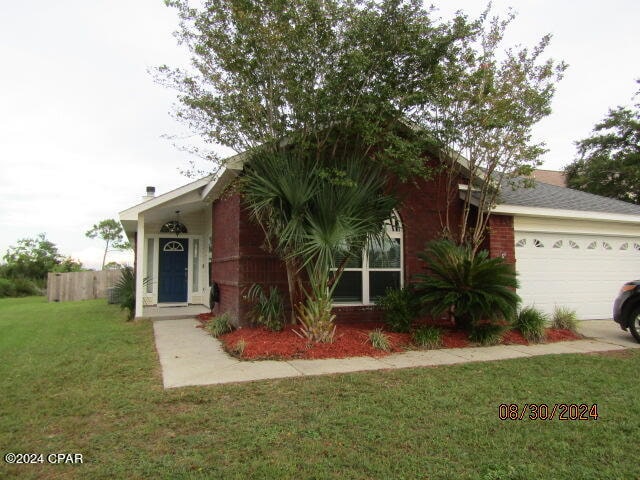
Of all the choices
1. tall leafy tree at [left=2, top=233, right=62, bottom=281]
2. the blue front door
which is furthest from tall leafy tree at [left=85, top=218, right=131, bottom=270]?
the blue front door

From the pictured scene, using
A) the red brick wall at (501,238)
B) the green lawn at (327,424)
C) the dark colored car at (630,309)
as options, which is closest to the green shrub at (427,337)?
the green lawn at (327,424)

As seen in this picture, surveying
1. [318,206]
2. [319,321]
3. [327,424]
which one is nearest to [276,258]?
[319,321]

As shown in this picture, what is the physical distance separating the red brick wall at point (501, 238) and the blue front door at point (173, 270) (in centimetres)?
931

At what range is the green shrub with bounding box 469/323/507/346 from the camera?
320 inches

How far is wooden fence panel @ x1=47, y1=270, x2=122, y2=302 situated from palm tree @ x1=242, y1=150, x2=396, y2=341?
18393 millimetres

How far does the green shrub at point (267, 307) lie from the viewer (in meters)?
8.36

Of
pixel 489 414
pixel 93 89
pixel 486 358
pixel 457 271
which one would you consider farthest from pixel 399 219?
pixel 93 89

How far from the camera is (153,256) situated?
1432 cm

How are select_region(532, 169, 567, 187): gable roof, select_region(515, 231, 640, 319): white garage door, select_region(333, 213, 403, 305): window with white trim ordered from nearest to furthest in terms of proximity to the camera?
select_region(333, 213, 403, 305): window with white trim → select_region(515, 231, 640, 319): white garage door → select_region(532, 169, 567, 187): gable roof

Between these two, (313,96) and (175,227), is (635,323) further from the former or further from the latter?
(175,227)

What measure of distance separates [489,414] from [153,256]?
12161 millimetres

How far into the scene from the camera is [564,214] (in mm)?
10734

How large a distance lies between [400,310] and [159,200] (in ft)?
20.4
